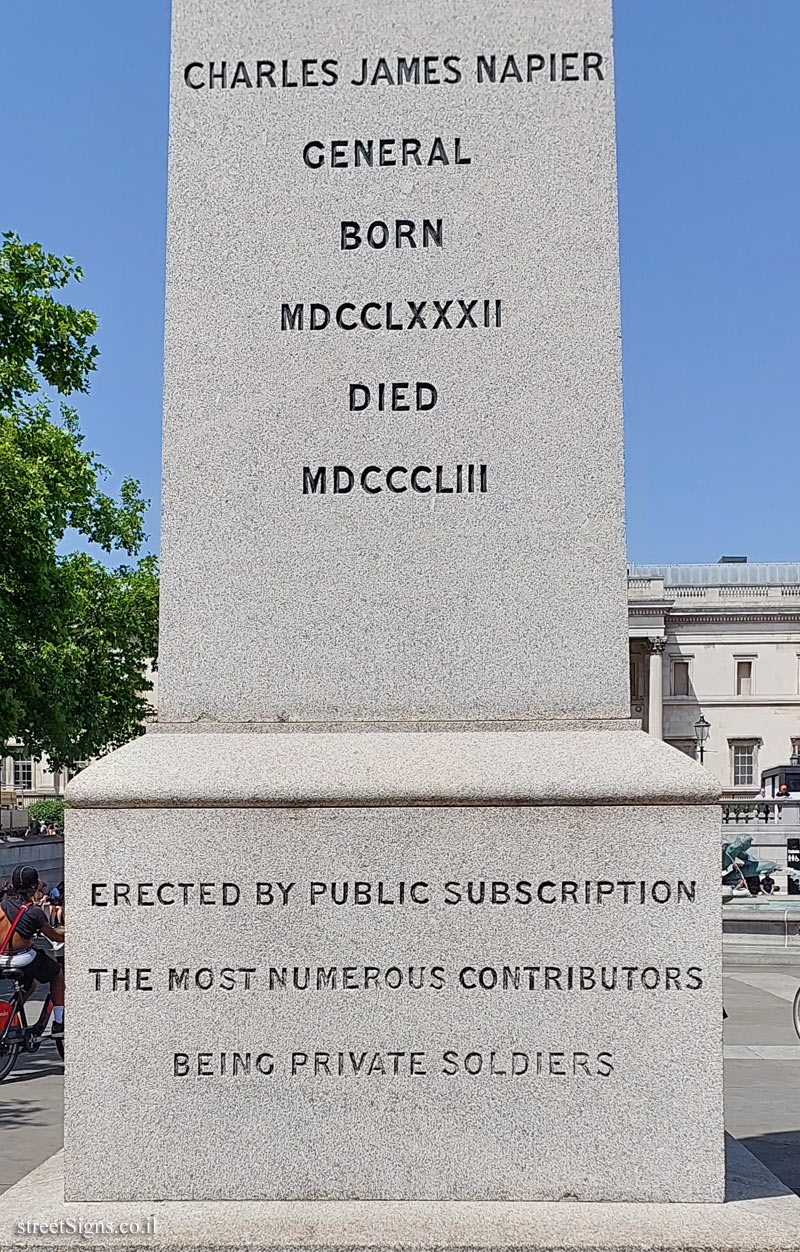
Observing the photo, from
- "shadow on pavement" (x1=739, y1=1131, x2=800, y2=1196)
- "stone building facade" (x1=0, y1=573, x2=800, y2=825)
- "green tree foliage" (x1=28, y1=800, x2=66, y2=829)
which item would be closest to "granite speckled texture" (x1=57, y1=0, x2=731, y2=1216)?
"shadow on pavement" (x1=739, y1=1131, x2=800, y2=1196)

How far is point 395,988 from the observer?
4211 millimetres

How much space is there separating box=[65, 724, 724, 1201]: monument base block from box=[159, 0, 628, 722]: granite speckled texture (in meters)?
0.42

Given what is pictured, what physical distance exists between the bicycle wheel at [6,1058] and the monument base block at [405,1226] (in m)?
7.67

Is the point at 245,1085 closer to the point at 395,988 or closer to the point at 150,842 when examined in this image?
the point at 395,988

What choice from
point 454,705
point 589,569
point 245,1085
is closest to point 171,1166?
point 245,1085

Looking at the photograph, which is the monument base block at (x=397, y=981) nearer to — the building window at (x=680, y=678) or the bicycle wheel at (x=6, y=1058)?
the bicycle wheel at (x=6, y=1058)

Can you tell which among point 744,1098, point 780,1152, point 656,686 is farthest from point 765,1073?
point 656,686

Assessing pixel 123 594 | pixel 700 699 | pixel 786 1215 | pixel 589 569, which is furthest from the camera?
pixel 700 699

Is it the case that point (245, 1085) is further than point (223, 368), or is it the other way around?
point (223, 368)

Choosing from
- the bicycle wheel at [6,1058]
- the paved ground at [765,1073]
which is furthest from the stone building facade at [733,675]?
the bicycle wheel at [6,1058]

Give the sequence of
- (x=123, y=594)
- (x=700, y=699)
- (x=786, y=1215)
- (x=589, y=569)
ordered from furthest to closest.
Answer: (x=700, y=699)
(x=123, y=594)
(x=589, y=569)
(x=786, y=1215)

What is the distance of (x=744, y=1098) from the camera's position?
970 centimetres

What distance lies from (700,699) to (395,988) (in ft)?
342

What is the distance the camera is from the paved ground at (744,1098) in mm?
7715
